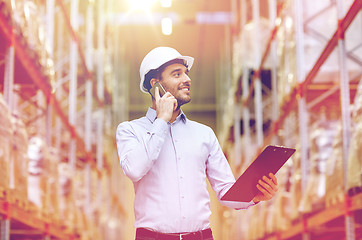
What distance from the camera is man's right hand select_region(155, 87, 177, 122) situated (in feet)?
8.22

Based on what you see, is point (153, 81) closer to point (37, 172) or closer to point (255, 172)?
point (255, 172)

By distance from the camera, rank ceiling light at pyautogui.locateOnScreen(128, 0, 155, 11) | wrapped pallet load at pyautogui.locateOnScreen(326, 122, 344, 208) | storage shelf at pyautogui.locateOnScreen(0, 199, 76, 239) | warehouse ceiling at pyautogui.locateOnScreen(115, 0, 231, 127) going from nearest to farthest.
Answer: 1. storage shelf at pyautogui.locateOnScreen(0, 199, 76, 239)
2. wrapped pallet load at pyautogui.locateOnScreen(326, 122, 344, 208)
3. ceiling light at pyautogui.locateOnScreen(128, 0, 155, 11)
4. warehouse ceiling at pyautogui.locateOnScreen(115, 0, 231, 127)

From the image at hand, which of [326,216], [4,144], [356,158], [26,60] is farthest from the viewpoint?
[26,60]

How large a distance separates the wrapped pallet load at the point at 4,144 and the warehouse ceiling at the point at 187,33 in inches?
457

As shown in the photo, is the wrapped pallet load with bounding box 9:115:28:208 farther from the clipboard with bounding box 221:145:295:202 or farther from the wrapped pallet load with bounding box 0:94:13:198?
the clipboard with bounding box 221:145:295:202

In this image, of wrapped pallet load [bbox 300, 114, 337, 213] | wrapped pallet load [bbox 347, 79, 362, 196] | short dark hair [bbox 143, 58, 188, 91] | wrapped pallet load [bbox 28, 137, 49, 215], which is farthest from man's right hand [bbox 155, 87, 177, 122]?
wrapped pallet load [bbox 28, 137, 49, 215]

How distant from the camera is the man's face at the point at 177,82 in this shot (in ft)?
8.41

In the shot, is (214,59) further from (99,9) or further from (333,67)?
(333,67)

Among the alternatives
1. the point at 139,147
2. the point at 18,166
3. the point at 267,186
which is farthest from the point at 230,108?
the point at 139,147

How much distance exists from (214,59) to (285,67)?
13463mm

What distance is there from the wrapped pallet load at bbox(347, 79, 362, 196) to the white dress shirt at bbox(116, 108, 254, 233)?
109 inches

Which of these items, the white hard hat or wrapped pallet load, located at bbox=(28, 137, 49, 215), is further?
wrapped pallet load, located at bbox=(28, 137, 49, 215)

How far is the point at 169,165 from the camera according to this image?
2.54 m

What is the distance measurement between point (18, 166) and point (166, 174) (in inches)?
151
